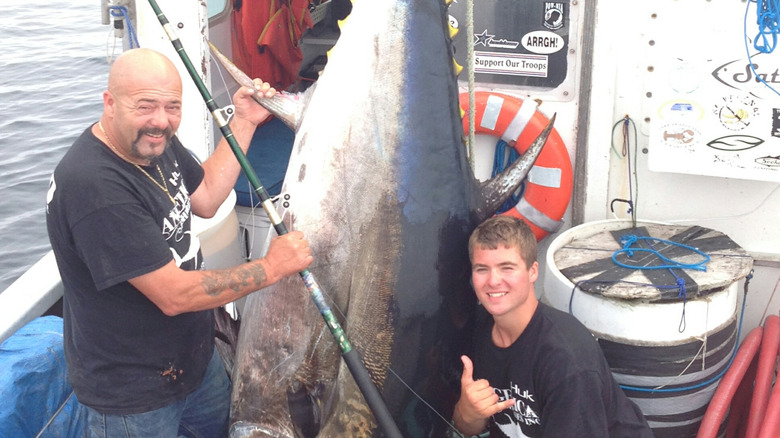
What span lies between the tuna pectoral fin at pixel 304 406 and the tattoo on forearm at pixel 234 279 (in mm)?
415

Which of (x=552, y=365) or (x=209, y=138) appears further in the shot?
(x=209, y=138)

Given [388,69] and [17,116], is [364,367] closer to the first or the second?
[388,69]

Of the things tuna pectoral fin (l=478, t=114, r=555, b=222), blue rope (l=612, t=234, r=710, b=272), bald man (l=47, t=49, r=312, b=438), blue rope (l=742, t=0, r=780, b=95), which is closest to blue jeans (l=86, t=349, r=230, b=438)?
bald man (l=47, t=49, r=312, b=438)

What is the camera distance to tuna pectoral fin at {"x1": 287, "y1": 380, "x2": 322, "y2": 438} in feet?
7.09

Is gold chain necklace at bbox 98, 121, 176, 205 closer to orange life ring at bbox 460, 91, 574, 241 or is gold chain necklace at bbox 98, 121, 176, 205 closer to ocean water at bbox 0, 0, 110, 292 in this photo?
orange life ring at bbox 460, 91, 574, 241

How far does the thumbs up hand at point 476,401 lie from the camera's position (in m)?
2.00

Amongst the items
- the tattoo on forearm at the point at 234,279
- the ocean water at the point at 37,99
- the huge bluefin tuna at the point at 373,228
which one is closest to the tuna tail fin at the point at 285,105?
the huge bluefin tuna at the point at 373,228

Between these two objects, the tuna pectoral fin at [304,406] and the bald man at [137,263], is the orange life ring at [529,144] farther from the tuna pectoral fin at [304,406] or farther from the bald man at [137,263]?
the tuna pectoral fin at [304,406]

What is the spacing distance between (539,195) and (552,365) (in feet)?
3.96

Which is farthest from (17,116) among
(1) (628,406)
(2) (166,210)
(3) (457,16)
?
(1) (628,406)

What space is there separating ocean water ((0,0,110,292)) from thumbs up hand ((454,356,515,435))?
3640mm

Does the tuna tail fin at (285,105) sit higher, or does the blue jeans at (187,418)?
the tuna tail fin at (285,105)

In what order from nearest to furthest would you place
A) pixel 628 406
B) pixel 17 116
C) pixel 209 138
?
pixel 628 406 → pixel 209 138 → pixel 17 116

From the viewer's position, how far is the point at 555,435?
196cm
